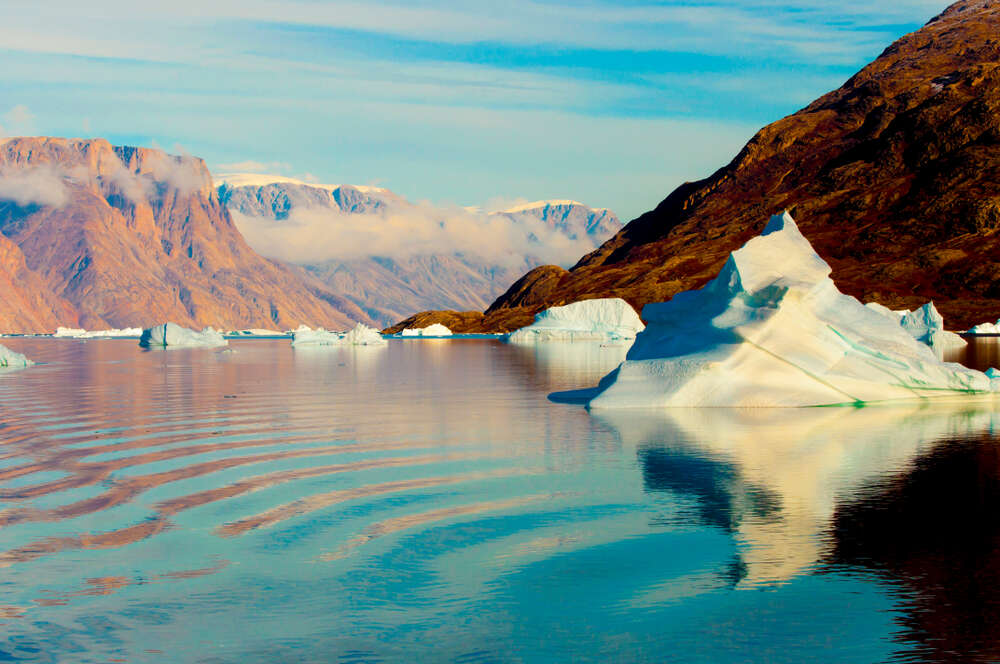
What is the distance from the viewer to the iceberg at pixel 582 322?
377 ft

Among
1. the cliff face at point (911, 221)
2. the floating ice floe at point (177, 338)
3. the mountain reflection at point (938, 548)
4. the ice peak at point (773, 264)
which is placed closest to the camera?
the mountain reflection at point (938, 548)

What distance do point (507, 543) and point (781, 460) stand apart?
22.4ft

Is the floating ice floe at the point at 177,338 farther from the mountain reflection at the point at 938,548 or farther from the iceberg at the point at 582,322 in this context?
the mountain reflection at the point at 938,548

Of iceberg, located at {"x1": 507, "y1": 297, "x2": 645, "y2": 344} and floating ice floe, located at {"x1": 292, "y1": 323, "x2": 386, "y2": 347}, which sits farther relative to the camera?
iceberg, located at {"x1": 507, "y1": 297, "x2": 645, "y2": 344}

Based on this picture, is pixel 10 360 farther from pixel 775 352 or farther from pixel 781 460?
pixel 781 460

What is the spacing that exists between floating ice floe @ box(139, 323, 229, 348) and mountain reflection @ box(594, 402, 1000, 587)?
72.5 m

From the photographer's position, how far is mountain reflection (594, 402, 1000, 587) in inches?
404

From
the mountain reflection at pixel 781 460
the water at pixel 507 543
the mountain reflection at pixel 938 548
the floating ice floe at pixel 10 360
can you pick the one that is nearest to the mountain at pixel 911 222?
the floating ice floe at pixel 10 360

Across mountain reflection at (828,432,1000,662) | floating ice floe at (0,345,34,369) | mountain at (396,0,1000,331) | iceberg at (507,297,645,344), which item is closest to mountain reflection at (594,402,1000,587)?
mountain reflection at (828,432,1000,662)

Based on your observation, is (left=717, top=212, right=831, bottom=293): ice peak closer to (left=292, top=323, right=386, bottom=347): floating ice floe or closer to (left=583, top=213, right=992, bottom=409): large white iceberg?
(left=583, top=213, right=992, bottom=409): large white iceberg

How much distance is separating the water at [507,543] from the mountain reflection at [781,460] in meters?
0.07

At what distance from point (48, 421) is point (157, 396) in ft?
25.3

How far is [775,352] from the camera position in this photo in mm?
22938

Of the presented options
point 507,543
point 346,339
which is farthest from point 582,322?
point 507,543
